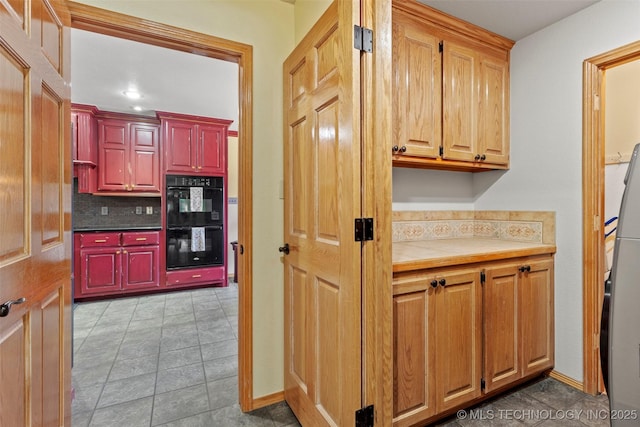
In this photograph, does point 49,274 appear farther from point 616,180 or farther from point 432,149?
point 616,180

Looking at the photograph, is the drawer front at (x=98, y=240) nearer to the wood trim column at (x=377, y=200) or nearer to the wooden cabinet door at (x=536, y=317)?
the wood trim column at (x=377, y=200)

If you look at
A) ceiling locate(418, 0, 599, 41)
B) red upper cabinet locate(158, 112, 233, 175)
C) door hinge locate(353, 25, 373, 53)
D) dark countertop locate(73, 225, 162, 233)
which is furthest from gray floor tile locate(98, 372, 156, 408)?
ceiling locate(418, 0, 599, 41)

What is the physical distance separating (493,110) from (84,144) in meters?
4.58

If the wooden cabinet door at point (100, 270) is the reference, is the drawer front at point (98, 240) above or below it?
above

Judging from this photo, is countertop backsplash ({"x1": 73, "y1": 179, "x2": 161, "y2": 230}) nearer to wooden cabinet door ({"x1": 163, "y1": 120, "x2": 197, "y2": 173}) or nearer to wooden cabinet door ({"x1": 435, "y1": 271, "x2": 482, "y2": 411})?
wooden cabinet door ({"x1": 163, "y1": 120, "x2": 197, "y2": 173})

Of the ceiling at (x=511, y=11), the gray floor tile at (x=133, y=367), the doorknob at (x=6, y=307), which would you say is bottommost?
the gray floor tile at (x=133, y=367)

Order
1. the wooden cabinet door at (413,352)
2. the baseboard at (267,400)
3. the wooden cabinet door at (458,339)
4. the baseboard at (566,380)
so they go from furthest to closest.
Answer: the baseboard at (566,380) < the baseboard at (267,400) < the wooden cabinet door at (458,339) < the wooden cabinet door at (413,352)

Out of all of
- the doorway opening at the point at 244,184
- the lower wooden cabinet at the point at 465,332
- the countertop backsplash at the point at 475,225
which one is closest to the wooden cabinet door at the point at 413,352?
the lower wooden cabinet at the point at 465,332

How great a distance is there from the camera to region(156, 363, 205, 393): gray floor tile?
1.99 meters

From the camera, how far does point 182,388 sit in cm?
197

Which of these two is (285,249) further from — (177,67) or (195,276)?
(195,276)

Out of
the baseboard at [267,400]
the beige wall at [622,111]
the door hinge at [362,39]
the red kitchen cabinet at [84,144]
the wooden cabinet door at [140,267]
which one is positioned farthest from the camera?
the wooden cabinet door at [140,267]

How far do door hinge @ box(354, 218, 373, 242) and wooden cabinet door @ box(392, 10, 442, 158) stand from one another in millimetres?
778

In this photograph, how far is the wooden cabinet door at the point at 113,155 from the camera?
13.2 ft
